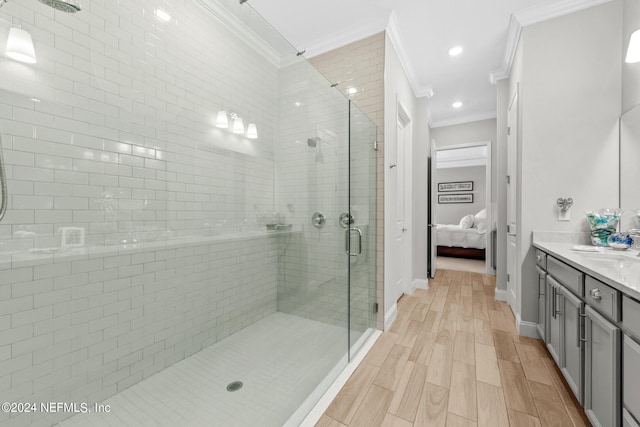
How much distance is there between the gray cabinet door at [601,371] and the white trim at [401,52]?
103 inches

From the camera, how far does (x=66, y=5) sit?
44.3 inches

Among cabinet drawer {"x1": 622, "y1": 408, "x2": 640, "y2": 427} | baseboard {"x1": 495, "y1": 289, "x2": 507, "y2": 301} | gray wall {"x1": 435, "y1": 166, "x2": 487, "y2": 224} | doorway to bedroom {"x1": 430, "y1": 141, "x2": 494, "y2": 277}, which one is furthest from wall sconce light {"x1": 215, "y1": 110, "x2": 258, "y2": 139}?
gray wall {"x1": 435, "y1": 166, "x2": 487, "y2": 224}

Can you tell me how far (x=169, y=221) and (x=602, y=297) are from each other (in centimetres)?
217

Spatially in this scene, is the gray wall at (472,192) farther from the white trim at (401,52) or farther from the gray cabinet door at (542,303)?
the gray cabinet door at (542,303)

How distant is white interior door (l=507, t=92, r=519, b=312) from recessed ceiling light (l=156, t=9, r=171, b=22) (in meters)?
3.04

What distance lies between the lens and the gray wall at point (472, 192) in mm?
7746

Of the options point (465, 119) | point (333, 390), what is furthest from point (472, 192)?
point (333, 390)

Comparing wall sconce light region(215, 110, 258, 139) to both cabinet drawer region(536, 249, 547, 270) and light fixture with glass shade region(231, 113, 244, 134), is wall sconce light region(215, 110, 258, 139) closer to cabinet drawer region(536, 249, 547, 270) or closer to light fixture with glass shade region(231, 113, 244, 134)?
light fixture with glass shade region(231, 113, 244, 134)

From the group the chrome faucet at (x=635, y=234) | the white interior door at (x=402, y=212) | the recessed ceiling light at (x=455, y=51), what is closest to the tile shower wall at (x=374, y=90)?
the white interior door at (x=402, y=212)

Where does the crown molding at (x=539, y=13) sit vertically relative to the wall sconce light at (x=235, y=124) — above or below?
above

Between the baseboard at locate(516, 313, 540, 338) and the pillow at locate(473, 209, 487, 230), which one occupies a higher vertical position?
the pillow at locate(473, 209, 487, 230)

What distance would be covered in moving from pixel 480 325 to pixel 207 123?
2974 millimetres

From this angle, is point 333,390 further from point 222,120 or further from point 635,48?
point 635,48

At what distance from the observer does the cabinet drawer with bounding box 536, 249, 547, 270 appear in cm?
202
